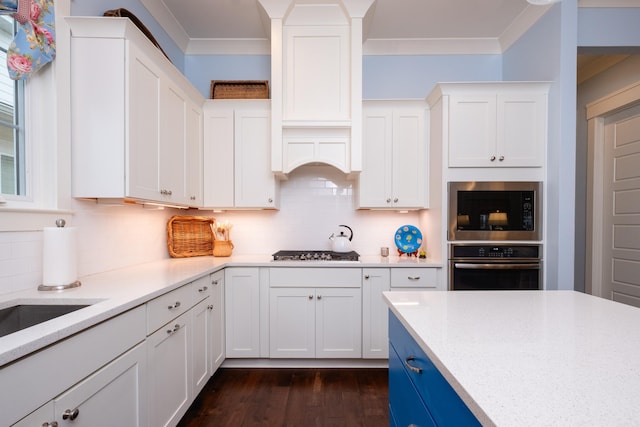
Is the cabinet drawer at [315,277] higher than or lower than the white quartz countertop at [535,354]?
lower

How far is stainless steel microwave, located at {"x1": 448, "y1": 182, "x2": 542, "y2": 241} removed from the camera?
7.76 ft

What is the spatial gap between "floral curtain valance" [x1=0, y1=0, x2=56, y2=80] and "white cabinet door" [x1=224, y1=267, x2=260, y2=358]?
1.72m

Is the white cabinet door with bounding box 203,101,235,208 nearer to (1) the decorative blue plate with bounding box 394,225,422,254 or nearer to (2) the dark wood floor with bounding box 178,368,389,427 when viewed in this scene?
(2) the dark wood floor with bounding box 178,368,389,427

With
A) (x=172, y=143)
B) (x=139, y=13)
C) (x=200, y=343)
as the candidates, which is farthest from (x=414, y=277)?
(x=139, y=13)

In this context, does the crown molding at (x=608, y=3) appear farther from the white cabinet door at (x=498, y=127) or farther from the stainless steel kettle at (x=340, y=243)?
the stainless steel kettle at (x=340, y=243)

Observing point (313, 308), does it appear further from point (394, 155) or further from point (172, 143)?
point (172, 143)

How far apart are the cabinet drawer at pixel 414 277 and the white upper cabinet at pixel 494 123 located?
3.00 ft

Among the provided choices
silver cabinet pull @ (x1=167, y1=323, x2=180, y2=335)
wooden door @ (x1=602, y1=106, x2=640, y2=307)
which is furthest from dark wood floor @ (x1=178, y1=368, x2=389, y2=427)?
wooden door @ (x1=602, y1=106, x2=640, y2=307)

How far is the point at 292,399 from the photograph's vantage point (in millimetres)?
2104

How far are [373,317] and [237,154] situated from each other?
1905 mm

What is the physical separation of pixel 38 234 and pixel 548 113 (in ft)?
11.4

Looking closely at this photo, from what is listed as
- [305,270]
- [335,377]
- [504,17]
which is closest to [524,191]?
[504,17]

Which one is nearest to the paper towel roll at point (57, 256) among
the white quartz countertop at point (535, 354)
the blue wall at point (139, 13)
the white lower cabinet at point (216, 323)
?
the white lower cabinet at point (216, 323)

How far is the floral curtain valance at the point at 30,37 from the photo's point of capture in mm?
1354
